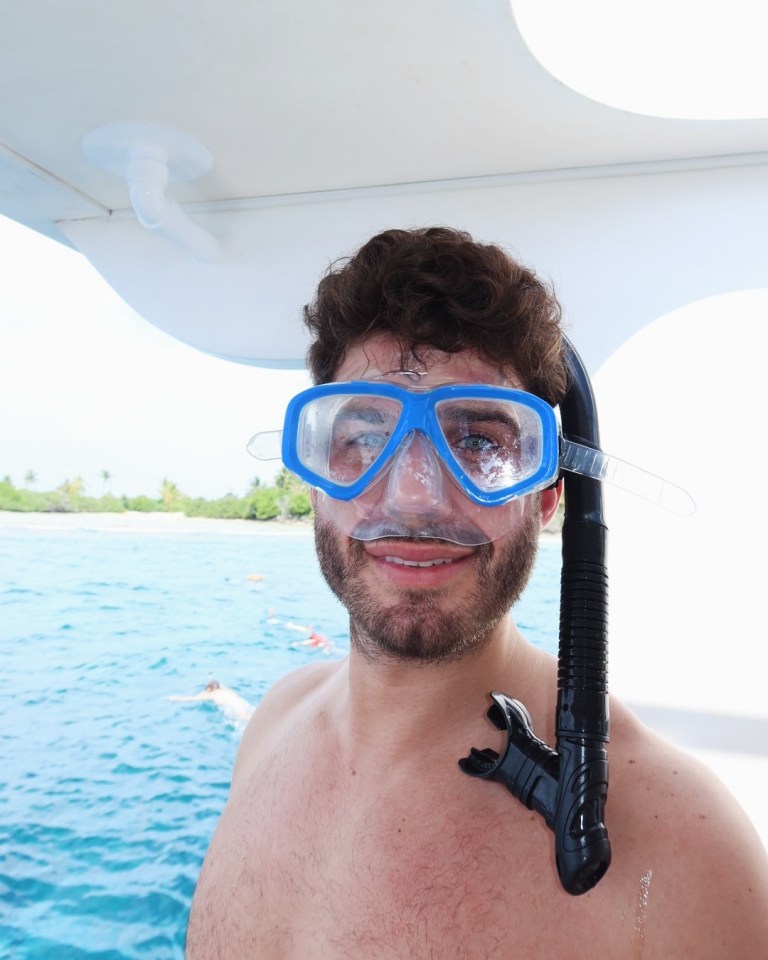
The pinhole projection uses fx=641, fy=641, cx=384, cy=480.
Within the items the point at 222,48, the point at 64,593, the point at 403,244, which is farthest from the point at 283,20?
the point at 64,593

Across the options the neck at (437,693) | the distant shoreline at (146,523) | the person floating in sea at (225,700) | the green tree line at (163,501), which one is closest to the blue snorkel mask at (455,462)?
the neck at (437,693)

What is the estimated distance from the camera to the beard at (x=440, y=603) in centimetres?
118

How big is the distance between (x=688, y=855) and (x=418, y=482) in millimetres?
678

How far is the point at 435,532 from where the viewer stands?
3.78 ft

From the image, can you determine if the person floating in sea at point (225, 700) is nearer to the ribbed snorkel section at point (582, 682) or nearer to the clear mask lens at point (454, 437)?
the clear mask lens at point (454, 437)

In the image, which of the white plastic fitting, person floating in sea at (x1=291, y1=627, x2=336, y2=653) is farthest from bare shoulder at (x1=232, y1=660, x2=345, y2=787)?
person floating in sea at (x1=291, y1=627, x2=336, y2=653)

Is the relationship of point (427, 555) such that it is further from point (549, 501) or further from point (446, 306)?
point (446, 306)

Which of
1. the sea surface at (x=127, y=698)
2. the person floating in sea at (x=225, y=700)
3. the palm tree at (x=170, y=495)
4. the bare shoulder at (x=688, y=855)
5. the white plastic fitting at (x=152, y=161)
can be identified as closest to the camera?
the bare shoulder at (x=688, y=855)

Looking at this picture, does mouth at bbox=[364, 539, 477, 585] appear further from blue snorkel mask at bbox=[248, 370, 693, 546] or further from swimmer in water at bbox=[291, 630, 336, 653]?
swimmer in water at bbox=[291, 630, 336, 653]

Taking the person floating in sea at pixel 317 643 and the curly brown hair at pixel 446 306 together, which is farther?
the person floating in sea at pixel 317 643

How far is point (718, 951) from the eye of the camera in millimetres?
802

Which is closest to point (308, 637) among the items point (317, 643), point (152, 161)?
point (317, 643)

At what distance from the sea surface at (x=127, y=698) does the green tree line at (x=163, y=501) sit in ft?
1.74

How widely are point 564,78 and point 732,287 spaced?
85 cm
